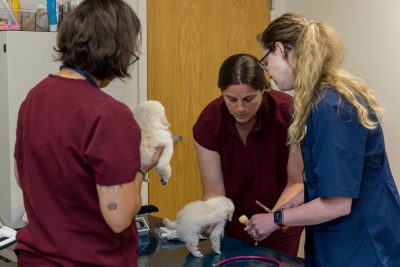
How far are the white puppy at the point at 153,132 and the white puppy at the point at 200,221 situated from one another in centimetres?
42

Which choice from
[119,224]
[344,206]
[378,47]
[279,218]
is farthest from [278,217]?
[378,47]

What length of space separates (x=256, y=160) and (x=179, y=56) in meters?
1.17

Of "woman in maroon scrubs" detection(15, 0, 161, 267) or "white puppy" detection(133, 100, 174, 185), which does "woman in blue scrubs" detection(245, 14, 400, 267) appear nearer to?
"white puppy" detection(133, 100, 174, 185)

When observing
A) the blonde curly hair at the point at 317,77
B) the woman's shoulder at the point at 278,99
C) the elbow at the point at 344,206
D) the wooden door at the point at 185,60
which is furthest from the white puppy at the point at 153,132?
the wooden door at the point at 185,60

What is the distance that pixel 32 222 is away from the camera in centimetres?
120

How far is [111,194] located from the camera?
43.2 inches

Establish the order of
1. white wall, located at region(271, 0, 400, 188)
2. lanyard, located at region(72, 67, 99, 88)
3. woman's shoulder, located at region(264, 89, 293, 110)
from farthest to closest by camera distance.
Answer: white wall, located at region(271, 0, 400, 188), woman's shoulder, located at region(264, 89, 293, 110), lanyard, located at region(72, 67, 99, 88)

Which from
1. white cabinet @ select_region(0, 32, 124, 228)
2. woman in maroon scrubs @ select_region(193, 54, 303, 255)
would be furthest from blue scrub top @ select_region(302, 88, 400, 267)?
white cabinet @ select_region(0, 32, 124, 228)

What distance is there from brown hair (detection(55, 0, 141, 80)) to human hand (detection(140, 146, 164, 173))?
0.78 feet

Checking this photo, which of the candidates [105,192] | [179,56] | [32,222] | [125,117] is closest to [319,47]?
[125,117]

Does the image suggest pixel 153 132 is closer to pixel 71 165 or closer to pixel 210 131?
pixel 71 165

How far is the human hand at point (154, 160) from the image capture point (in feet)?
4.18

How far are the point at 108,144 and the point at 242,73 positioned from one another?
1.01 metres

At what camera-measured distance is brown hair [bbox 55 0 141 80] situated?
1.15 m
